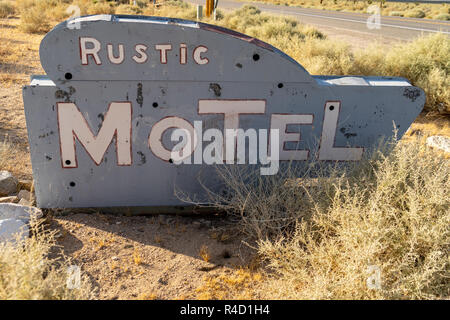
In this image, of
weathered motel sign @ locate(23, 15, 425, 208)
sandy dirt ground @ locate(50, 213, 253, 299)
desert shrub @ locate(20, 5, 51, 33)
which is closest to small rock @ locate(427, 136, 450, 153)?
weathered motel sign @ locate(23, 15, 425, 208)

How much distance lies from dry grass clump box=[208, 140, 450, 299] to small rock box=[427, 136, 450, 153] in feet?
8.29

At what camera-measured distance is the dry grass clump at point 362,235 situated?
A: 2.90 meters

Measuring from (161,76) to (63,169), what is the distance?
48.5 inches

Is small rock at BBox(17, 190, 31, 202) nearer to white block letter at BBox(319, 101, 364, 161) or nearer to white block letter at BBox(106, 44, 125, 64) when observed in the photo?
white block letter at BBox(106, 44, 125, 64)

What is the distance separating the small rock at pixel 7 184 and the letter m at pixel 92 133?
3.21 ft

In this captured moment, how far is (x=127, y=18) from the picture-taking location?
3721 millimetres

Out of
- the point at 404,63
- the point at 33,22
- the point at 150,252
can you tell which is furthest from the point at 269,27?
the point at 150,252

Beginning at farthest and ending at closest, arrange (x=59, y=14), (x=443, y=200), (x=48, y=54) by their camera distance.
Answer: (x=59, y=14) < (x=48, y=54) < (x=443, y=200)

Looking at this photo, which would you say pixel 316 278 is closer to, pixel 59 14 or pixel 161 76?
pixel 161 76

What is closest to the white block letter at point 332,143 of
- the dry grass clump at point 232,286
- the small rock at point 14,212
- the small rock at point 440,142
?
the dry grass clump at point 232,286

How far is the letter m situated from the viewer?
381 centimetres

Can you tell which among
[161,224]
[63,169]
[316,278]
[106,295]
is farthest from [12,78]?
[316,278]

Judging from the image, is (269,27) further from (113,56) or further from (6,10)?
(6,10)

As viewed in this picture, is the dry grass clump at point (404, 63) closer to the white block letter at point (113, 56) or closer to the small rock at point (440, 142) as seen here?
the small rock at point (440, 142)
